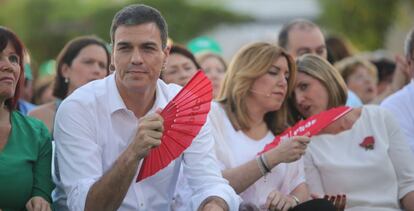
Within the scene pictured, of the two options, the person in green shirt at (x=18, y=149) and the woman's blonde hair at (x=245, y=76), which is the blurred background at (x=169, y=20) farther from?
the person in green shirt at (x=18, y=149)

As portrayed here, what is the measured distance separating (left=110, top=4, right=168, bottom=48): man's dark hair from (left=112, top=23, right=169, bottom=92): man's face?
0.02 meters

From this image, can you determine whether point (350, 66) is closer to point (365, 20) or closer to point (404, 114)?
point (404, 114)

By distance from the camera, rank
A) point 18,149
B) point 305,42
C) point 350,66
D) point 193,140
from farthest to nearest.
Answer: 1. point 350,66
2. point 305,42
3. point 193,140
4. point 18,149

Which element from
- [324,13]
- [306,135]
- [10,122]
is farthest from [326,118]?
[324,13]

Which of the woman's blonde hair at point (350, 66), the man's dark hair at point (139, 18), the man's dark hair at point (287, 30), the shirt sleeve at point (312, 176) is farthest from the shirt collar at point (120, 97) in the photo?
the woman's blonde hair at point (350, 66)

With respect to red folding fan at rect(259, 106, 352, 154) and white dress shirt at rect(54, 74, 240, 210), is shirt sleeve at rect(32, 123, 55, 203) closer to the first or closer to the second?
white dress shirt at rect(54, 74, 240, 210)

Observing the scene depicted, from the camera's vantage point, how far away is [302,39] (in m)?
7.53

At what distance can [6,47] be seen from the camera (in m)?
4.54

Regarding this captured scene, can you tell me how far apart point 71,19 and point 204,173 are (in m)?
19.5

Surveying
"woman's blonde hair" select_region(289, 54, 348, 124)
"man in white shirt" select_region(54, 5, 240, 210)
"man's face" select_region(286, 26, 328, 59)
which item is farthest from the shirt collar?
"man's face" select_region(286, 26, 328, 59)

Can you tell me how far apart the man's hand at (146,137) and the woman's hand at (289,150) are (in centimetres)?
119

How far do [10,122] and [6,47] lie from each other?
1.32 feet

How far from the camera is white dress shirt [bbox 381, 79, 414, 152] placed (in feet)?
20.2

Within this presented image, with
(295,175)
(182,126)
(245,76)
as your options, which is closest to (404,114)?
(295,175)
